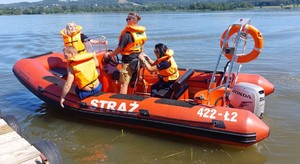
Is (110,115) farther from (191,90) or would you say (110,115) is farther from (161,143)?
(191,90)

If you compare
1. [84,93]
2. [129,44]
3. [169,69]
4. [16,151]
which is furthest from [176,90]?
[16,151]

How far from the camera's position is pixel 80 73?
4273 millimetres

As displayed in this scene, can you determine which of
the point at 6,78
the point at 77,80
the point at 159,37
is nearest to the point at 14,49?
the point at 6,78

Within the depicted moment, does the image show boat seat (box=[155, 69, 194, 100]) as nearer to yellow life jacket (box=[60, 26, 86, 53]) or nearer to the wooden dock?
yellow life jacket (box=[60, 26, 86, 53])

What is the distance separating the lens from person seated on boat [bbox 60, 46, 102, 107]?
4.19m

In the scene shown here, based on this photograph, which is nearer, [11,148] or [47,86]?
[11,148]

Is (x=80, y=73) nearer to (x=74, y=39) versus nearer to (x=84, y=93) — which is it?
(x=84, y=93)

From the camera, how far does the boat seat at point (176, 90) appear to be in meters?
4.48

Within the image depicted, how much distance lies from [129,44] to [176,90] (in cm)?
94

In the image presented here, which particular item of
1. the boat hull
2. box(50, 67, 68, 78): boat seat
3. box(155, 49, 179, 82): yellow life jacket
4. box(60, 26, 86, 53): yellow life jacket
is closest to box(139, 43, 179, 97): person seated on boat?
box(155, 49, 179, 82): yellow life jacket

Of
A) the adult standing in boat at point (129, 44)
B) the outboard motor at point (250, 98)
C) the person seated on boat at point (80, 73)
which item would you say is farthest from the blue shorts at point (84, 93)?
the outboard motor at point (250, 98)

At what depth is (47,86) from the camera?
5.11 metres

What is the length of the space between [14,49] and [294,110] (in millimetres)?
9755

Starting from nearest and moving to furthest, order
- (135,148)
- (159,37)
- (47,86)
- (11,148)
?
(11,148), (135,148), (47,86), (159,37)
